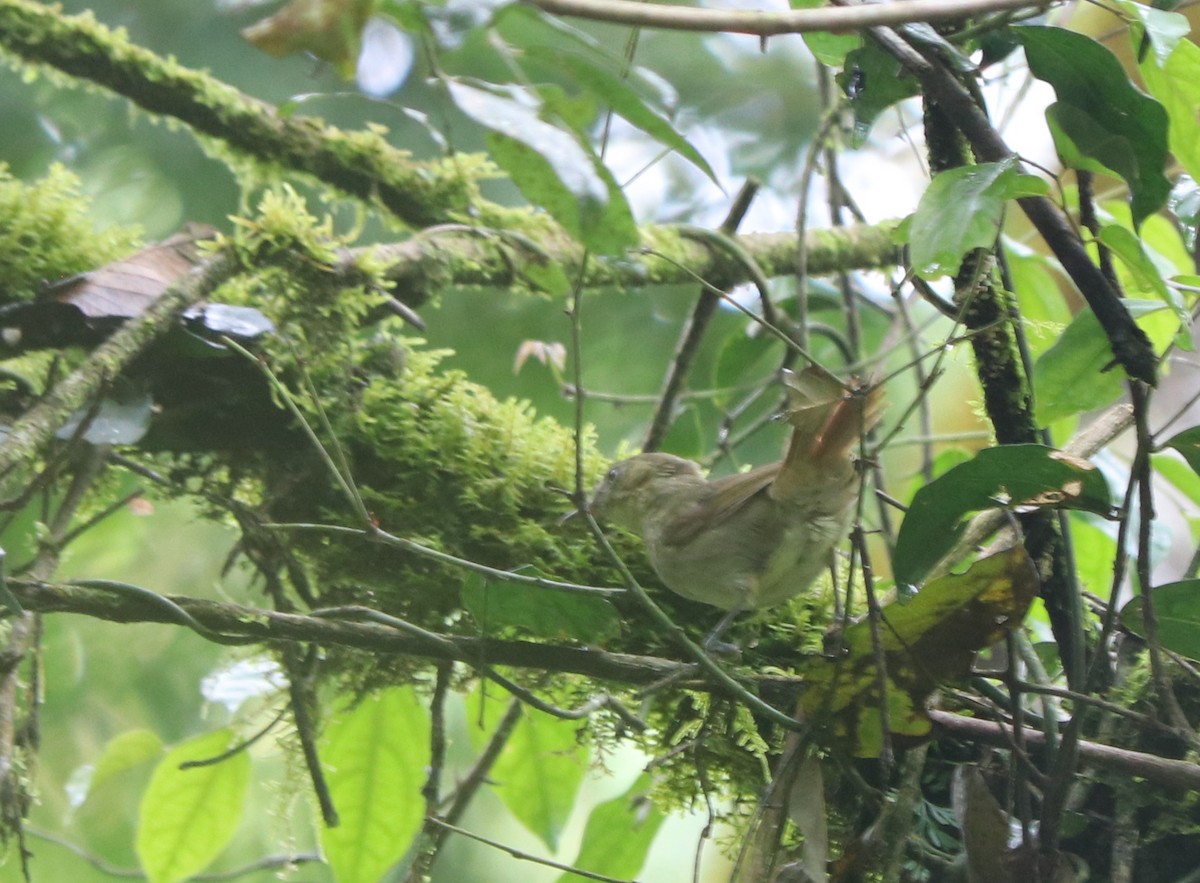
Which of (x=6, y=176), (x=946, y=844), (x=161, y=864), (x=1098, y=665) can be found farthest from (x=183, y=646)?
→ (x=1098, y=665)

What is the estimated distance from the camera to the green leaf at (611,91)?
626 millimetres

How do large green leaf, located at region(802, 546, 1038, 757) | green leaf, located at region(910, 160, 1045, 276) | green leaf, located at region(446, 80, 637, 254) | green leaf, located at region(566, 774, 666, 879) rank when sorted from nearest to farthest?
1. green leaf, located at region(446, 80, 637, 254)
2. green leaf, located at region(910, 160, 1045, 276)
3. large green leaf, located at region(802, 546, 1038, 757)
4. green leaf, located at region(566, 774, 666, 879)

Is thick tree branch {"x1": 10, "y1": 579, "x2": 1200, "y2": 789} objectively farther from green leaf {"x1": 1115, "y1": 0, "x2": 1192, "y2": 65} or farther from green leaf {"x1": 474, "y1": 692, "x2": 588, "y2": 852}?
green leaf {"x1": 1115, "y1": 0, "x2": 1192, "y2": 65}

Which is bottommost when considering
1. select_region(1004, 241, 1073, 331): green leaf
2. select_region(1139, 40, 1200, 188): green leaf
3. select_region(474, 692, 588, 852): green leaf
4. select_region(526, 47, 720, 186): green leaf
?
select_region(474, 692, 588, 852): green leaf

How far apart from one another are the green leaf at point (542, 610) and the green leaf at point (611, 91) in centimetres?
52

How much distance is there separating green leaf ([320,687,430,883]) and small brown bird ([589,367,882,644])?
0.54 meters

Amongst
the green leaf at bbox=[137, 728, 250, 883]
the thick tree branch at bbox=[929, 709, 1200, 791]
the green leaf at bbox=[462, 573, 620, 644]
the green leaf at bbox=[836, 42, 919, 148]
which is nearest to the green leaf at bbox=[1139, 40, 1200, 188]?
the green leaf at bbox=[836, 42, 919, 148]

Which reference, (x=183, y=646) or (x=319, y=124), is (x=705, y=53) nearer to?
(x=319, y=124)

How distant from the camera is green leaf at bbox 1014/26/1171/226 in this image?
862 millimetres

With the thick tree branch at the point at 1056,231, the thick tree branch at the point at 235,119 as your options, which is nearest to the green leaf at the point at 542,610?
the thick tree branch at the point at 1056,231

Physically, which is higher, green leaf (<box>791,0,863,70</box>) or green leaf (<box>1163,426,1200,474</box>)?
green leaf (<box>791,0,863,70</box>)

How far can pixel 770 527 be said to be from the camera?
3.84 feet

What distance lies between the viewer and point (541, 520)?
52.5 inches

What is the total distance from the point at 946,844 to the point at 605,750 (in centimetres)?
42
